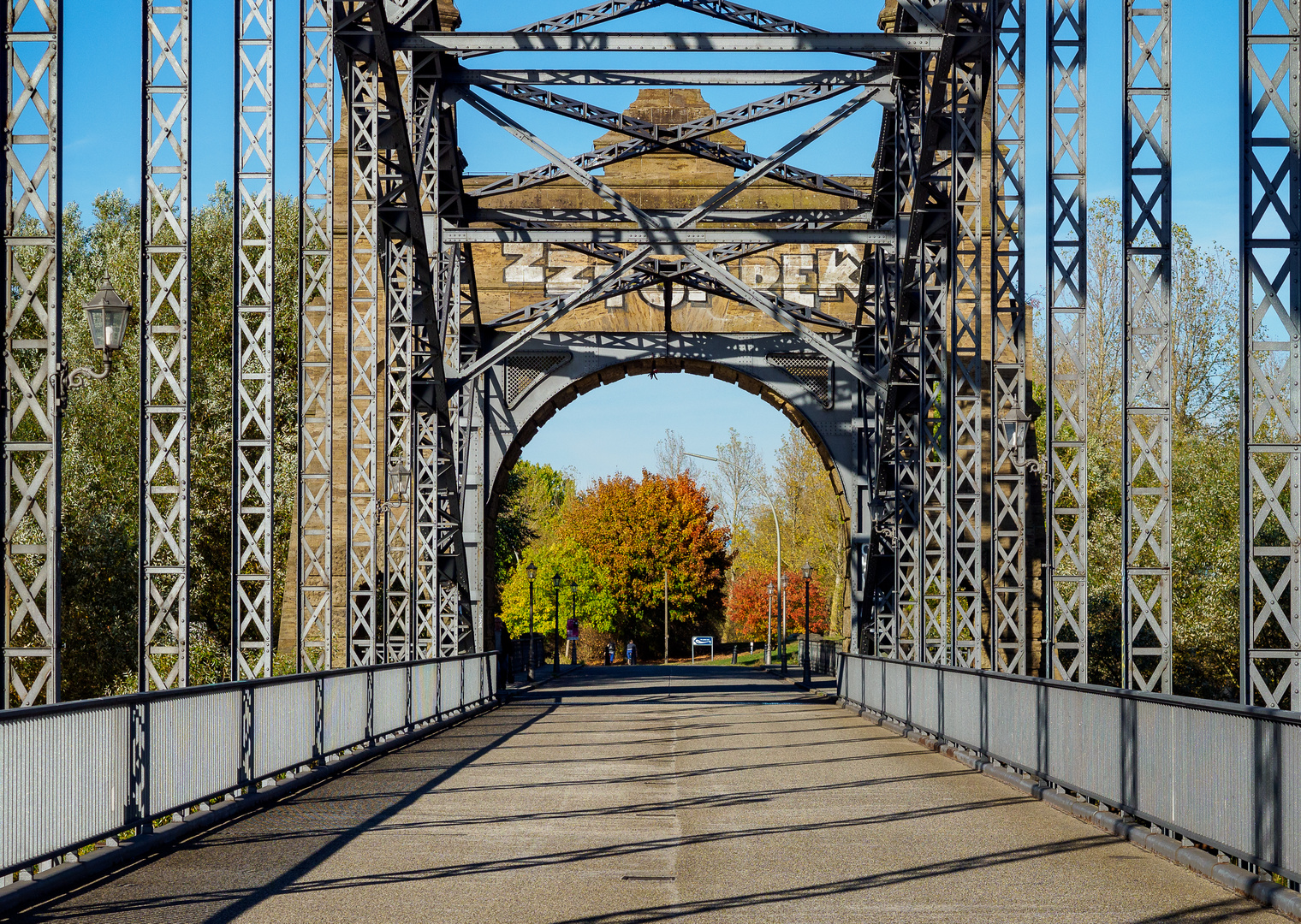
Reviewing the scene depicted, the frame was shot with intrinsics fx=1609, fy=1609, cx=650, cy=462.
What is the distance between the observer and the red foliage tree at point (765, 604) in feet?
255

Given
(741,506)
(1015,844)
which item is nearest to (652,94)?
(1015,844)

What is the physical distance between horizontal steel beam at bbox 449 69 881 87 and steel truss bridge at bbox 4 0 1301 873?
52 mm

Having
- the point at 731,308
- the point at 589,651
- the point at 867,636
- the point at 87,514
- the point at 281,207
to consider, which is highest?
the point at 281,207

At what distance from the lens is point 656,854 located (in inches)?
421

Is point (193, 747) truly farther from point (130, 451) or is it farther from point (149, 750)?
point (130, 451)

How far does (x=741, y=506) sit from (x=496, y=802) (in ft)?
258

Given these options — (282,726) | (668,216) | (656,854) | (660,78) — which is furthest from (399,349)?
(656,854)

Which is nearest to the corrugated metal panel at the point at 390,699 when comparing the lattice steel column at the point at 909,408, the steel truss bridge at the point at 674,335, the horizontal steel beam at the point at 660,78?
the steel truss bridge at the point at 674,335

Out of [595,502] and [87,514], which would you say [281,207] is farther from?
[595,502]

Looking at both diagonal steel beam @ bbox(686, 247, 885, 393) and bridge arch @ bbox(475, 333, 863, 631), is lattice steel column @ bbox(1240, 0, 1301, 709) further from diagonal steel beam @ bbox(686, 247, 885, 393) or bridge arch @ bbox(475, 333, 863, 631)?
bridge arch @ bbox(475, 333, 863, 631)

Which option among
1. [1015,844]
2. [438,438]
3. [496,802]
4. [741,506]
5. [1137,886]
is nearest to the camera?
[1137,886]

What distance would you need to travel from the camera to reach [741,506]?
303 ft

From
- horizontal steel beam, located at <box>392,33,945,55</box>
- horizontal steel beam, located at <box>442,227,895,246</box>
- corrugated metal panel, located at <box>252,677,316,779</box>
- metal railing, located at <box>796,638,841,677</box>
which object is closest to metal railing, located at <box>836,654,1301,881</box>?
corrugated metal panel, located at <box>252,677,316,779</box>

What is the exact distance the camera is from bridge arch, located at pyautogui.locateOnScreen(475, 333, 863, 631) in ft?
118
